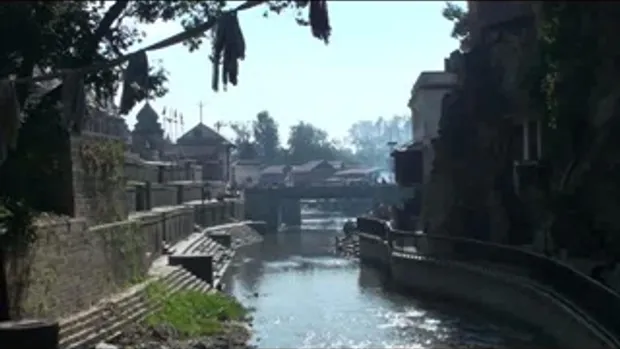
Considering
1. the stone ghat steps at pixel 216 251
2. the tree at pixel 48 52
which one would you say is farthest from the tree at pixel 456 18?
the tree at pixel 48 52

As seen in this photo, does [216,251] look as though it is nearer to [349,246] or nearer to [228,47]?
[349,246]

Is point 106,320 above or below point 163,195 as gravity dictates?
below

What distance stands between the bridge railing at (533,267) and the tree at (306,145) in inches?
4230

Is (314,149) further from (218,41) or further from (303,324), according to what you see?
(218,41)

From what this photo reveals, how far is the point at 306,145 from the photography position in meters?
162

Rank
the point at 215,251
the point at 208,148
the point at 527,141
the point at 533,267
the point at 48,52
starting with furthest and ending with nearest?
the point at 208,148
the point at 215,251
the point at 527,141
the point at 533,267
the point at 48,52

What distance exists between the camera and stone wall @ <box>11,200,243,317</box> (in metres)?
22.3

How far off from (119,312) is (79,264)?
206 centimetres

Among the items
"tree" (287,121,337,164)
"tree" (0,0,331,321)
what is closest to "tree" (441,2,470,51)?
"tree" (0,0,331,321)

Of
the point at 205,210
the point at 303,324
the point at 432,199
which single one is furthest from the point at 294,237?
the point at 303,324

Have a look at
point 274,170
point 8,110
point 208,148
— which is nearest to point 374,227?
point 8,110

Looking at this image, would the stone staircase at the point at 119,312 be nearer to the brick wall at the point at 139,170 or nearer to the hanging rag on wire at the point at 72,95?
the brick wall at the point at 139,170

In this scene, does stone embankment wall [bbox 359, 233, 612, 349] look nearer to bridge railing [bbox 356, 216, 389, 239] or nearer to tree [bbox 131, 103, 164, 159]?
bridge railing [bbox 356, 216, 389, 239]

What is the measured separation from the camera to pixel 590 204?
3095cm
